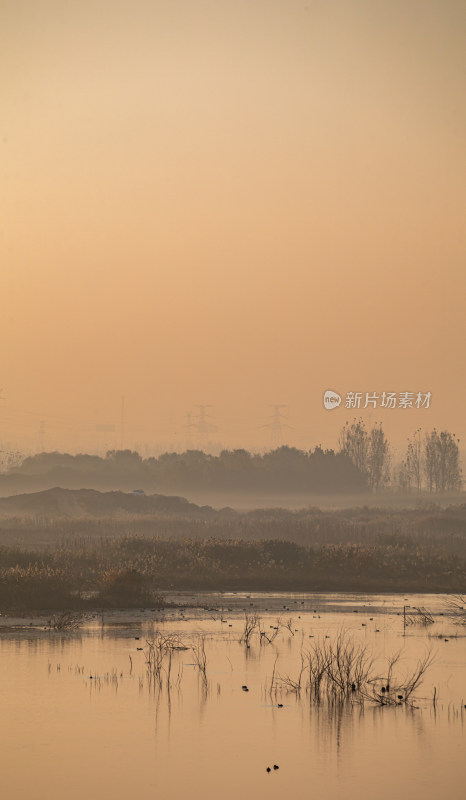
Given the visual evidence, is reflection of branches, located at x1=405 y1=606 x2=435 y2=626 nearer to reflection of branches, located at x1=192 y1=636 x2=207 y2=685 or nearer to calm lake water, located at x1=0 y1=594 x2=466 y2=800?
calm lake water, located at x1=0 y1=594 x2=466 y2=800

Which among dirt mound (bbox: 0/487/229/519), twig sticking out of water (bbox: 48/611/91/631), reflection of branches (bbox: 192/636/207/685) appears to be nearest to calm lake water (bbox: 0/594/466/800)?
reflection of branches (bbox: 192/636/207/685)

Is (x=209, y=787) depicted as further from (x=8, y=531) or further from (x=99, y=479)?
(x=99, y=479)

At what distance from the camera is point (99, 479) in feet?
646

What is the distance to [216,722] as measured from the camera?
21.8 metres

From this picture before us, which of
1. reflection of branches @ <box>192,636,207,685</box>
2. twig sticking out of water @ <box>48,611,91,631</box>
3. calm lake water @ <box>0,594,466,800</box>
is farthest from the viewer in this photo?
twig sticking out of water @ <box>48,611,91,631</box>

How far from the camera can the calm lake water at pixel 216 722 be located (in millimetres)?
17734

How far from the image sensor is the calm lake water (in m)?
17.7

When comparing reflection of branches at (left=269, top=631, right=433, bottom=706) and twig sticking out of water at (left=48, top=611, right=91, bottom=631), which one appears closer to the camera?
reflection of branches at (left=269, top=631, right=433, bottom=706)

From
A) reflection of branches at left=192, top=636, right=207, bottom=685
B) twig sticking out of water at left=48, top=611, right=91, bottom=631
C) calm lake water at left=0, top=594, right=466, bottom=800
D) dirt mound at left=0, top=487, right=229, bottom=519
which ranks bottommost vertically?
calm lake water at left=0, top=594, right=466, bottom=800

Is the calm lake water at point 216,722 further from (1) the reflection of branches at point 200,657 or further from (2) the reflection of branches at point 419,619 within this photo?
(2) the reflection of branches at point 419,619

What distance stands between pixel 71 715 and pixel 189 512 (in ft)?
367

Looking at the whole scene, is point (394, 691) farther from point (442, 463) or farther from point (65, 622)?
point (442, 463)

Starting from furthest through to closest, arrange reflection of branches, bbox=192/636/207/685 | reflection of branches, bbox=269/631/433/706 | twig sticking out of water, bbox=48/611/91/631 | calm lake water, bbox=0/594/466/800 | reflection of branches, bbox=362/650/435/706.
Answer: twig sticking out of water, bbox=48/611/91/631
reflection of branches, bbox=192/636/207/685
reflection of branches, bbox=269/631/433/706
reflection of branches, bbox=362/650/435/706
calm lake water, bbox=0/594/466/800

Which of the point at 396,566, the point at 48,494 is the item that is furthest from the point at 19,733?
the point at 48,494
